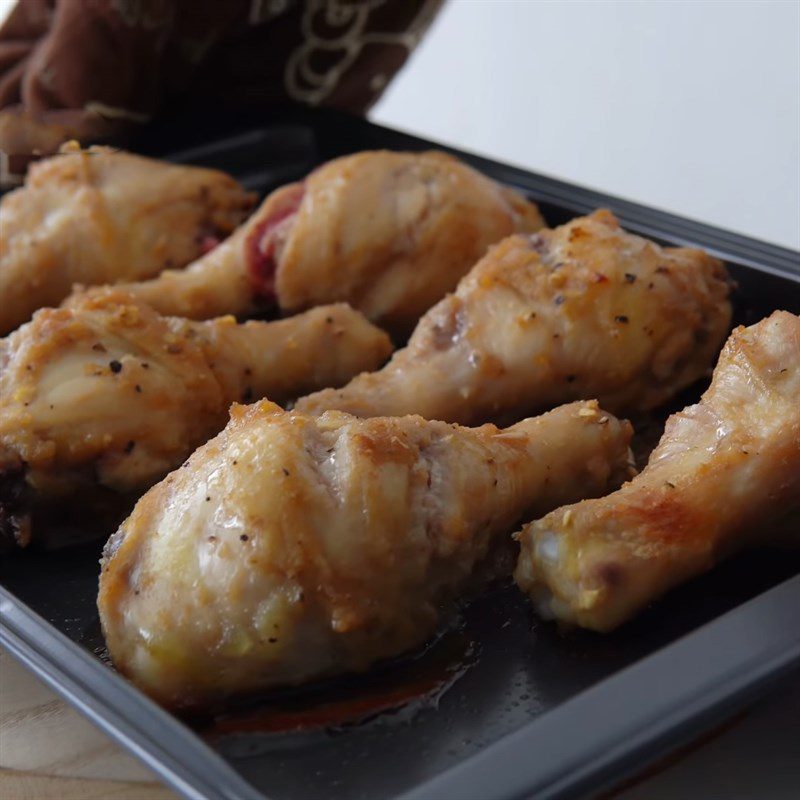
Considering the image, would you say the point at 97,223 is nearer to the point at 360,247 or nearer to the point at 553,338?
the point at 360,247

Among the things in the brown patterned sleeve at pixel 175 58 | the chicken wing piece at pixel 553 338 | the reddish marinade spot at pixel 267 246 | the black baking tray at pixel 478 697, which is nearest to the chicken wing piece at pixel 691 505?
the black baking tray at pixel 478 697

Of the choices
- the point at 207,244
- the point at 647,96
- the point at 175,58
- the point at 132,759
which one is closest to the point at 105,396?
the point at 132,759

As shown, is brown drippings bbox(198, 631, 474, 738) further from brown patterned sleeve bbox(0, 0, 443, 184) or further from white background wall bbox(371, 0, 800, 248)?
white background wall bbox(371, 0, 800, 248)

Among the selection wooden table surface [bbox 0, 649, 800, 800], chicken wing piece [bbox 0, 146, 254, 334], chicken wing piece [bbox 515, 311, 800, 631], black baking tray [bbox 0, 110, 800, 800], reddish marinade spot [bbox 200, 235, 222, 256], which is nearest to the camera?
black baking tray [bbox 0, 110, 800, 800]

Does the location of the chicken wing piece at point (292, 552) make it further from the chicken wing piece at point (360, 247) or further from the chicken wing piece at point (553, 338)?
the chicken wing piece at point (360, 247)

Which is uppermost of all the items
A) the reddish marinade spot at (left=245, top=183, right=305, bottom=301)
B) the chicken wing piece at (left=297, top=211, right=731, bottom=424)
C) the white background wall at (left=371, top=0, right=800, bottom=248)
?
the chicken wing piece at (left=297, top=211, right=731, bottom=424)

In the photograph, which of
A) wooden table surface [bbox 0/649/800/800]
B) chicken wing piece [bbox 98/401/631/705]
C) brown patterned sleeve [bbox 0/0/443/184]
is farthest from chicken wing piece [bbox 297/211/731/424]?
brown patterned sleeve [bbox 0/0/443/184]

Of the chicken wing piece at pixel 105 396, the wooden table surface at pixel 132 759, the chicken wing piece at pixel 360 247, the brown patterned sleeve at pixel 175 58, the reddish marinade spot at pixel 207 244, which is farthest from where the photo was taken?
the brown patterned sleeve at pixel 175 58
